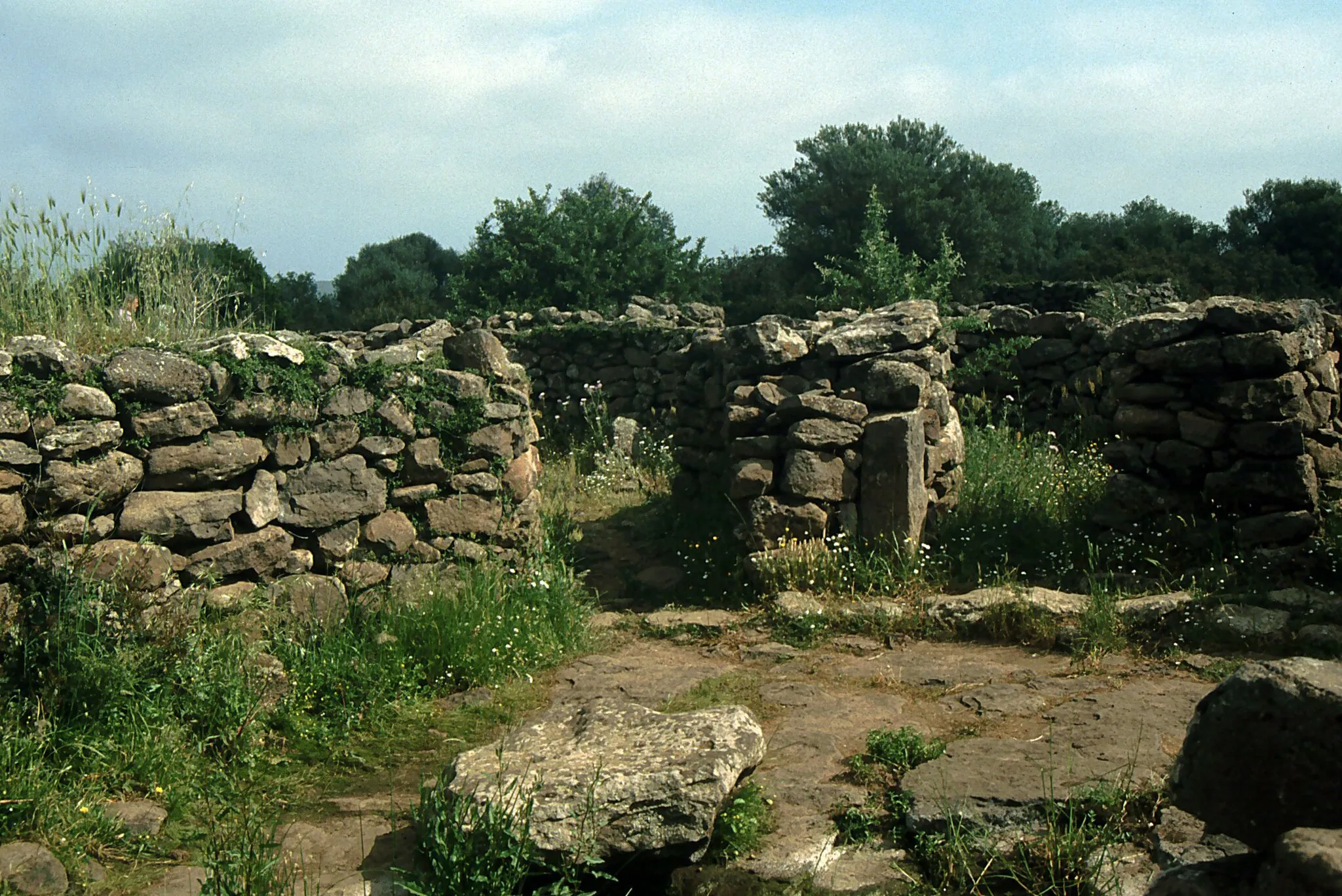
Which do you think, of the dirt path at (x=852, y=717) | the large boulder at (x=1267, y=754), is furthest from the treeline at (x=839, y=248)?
the large boulder at (x=1267, y=754)

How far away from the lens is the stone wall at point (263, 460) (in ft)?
17.7

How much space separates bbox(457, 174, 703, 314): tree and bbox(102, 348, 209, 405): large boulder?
16123 mm

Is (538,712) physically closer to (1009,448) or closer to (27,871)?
(27,871)

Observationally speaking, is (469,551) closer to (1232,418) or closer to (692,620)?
(692,620)

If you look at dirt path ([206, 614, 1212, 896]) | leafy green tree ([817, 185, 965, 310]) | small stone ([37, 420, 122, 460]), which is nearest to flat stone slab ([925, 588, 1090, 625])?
dirt path ([206, 614, 1212, 896])

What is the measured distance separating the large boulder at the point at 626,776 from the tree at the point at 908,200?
79.5ft

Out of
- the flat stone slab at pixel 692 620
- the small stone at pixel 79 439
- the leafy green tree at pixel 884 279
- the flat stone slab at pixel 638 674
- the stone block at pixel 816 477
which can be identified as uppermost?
the leafy green tree at pixel 884 279

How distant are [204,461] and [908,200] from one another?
25804 millimetres

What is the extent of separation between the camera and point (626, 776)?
401cm

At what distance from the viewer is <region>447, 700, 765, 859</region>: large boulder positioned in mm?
3869

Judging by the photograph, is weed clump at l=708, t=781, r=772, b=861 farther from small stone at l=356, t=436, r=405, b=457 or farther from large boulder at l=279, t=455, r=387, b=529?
small stone at l=356, t=436, r=405, b=457

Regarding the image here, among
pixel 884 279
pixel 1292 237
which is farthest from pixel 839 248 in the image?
pixel 884 279

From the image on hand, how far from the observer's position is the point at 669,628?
23.5 feet

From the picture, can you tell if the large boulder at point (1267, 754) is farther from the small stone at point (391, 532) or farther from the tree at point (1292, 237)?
the tree at point (1292, 237)
